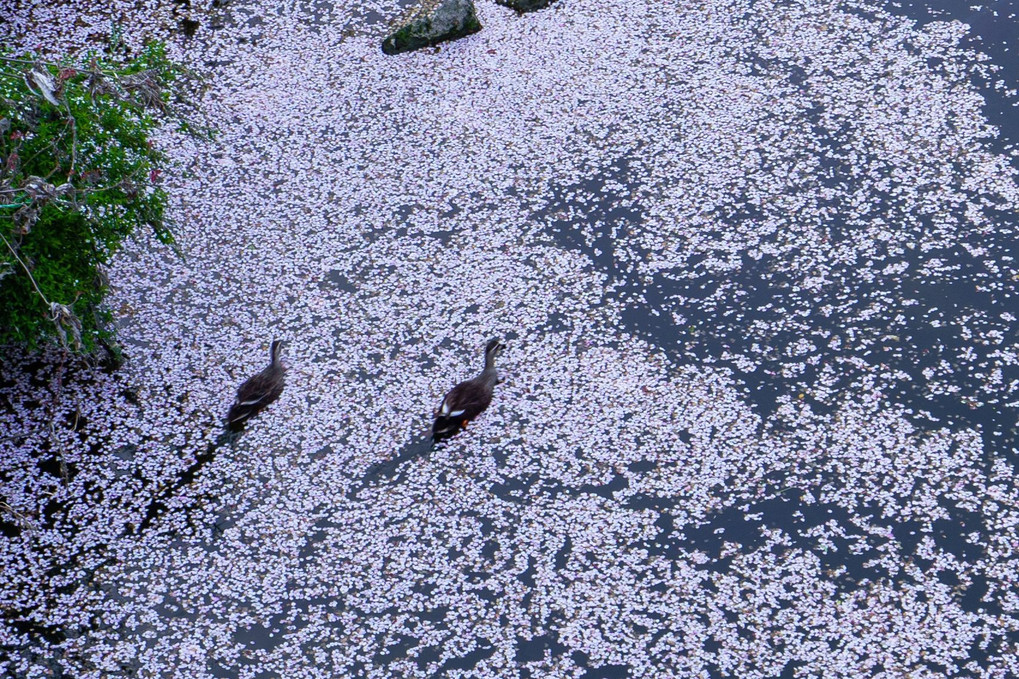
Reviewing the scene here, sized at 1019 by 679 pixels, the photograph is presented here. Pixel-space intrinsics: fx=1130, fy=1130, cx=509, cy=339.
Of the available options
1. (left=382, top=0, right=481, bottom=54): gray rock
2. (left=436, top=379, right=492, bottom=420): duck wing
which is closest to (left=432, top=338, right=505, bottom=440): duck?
(left=436, top=379, right=492, bottom=420): duck wing

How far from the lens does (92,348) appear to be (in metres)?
7.23

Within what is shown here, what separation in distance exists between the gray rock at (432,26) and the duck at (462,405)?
4221 mm

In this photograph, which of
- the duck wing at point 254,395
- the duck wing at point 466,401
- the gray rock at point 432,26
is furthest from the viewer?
the gray rock at point 432,26

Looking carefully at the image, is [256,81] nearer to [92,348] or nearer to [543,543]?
[92,348]

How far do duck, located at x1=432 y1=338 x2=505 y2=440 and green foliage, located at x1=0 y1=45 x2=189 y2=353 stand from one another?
7.07 feet

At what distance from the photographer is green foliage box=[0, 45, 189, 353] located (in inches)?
253

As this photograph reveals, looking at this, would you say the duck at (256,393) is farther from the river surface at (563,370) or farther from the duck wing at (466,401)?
the duck wing at (466,401)

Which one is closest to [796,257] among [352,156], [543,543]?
[543,543]

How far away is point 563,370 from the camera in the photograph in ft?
24.1

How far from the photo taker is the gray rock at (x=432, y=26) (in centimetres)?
1009

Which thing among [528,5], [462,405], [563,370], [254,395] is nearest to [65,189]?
[254,395]

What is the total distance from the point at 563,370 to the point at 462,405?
2.52 ft

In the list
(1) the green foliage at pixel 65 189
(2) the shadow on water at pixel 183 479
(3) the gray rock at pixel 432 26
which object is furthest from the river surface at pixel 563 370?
(1) the green foliage at pixel 65 189

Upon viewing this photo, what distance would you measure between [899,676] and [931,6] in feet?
22.5
